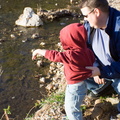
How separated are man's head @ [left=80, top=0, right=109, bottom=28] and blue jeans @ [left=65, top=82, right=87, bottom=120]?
804mm

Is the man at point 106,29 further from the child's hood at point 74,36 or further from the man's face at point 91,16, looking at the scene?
the child's hood at point 74,36

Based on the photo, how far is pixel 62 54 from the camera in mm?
2482

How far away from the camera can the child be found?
2463 millimetres

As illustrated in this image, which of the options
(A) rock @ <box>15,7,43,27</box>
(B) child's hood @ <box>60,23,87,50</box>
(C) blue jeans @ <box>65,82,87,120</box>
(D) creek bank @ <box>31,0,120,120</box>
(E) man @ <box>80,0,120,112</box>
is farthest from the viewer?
(A) rock @ <box>15,7,43,27</box>

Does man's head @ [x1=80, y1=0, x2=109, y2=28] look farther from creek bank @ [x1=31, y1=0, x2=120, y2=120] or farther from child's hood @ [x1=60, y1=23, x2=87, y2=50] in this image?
creek bank @ [x1=31, y1=0, x2=120, y2=120]

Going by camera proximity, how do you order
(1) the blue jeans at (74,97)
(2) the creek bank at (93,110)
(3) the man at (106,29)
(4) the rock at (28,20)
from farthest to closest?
→ 1. (4) the rock at (28,20)
2. (2) the creek bank at (93,110)
3. (3) the man at (106,29)
4. (1) the blue jeans at (74,97)

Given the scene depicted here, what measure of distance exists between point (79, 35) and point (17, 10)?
667 cm

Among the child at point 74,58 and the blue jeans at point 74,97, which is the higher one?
the child at point 74,58

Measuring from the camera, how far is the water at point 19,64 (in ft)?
14.4

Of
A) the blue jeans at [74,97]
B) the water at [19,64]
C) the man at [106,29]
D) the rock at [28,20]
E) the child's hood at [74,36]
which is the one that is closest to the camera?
the child's hood at [74,36]

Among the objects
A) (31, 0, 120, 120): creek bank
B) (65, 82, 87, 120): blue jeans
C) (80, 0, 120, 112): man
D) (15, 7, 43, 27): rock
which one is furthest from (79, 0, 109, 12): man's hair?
(15, 7, 43, 27): rock

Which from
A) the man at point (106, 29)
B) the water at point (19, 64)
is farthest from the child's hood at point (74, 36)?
the water at point (19, 64)

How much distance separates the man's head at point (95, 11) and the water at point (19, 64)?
2.02m

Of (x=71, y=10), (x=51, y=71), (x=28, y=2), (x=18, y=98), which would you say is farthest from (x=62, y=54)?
(x=28, y=2)
